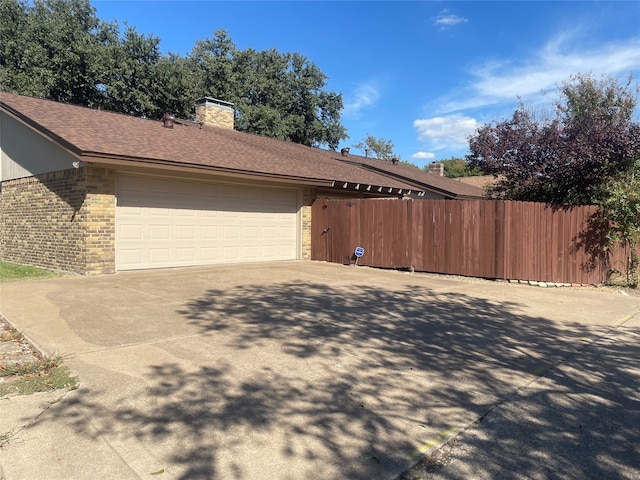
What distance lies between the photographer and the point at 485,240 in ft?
37.2

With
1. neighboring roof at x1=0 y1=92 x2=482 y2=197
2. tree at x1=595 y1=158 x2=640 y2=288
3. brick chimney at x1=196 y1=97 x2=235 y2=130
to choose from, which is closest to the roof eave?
neighboring roof at x1=0 y1=92 x2=482 y2=197

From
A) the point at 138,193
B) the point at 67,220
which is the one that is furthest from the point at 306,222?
the point at 67,220

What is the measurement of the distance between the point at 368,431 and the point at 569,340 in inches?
158

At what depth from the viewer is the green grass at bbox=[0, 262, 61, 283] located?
9703 millimetres

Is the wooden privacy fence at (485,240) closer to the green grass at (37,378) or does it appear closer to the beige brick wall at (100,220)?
the beige brick wall at (100,220)

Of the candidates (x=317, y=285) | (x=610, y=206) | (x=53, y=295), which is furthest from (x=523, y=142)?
(x=53, y=295)

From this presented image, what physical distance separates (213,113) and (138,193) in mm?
8915

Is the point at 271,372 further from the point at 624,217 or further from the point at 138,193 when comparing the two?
the point at 624,217

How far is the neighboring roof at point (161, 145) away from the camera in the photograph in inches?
390

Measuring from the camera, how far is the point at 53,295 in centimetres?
777

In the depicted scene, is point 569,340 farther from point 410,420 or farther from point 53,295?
point 53,295

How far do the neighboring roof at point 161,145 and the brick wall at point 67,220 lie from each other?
0.87m

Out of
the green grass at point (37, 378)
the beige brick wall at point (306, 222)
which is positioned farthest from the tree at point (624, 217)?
the green grass at point (37, 378)

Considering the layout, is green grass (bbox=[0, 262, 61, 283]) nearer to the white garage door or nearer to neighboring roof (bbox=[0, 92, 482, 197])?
the white garage door
